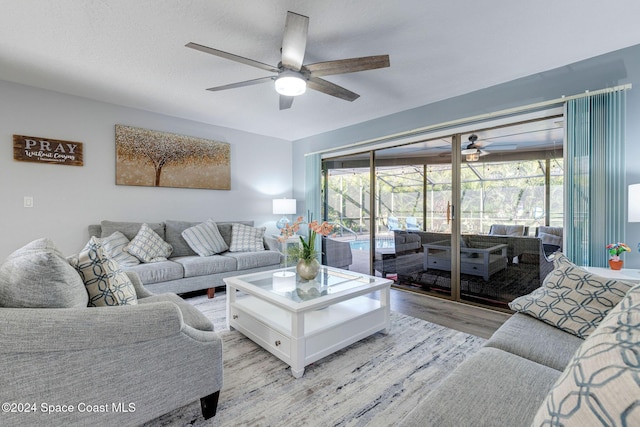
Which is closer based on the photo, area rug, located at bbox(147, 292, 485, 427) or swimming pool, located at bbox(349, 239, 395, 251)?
area rug, located at bbox(147, 292, 485, 427)

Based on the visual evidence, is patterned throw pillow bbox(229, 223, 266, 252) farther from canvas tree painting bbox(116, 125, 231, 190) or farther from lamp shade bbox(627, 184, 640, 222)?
lamp shade bbox(627, 184, 640, 222)

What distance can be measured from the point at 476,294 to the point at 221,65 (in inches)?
142

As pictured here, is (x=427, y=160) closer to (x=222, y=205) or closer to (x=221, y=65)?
(x=221, y=65)

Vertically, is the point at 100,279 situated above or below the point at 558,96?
below

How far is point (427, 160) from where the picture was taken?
3.75 m

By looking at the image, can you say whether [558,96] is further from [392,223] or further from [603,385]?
[603,385]

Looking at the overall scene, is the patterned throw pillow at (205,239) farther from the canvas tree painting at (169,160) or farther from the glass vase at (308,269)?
the glass vase at (308,269)

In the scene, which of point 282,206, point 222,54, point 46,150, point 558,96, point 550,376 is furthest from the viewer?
point 282,206

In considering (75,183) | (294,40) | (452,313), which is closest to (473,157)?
(452,313)

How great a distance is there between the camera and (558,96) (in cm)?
263

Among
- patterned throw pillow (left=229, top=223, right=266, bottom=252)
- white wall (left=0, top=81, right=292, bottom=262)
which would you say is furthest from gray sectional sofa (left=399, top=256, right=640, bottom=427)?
white wall (left=0, top=81, right=292, bottom=262)

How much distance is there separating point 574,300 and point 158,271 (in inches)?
138

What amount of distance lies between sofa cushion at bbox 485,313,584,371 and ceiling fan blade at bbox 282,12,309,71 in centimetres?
205

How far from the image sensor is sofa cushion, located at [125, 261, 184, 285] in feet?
9.82
